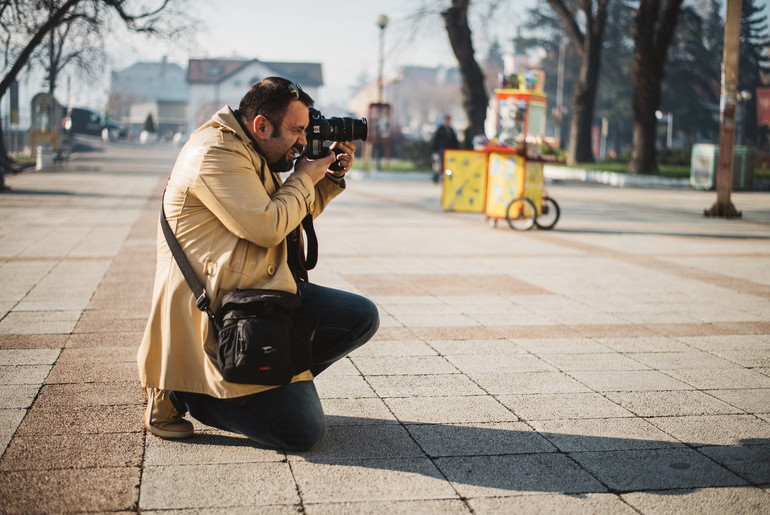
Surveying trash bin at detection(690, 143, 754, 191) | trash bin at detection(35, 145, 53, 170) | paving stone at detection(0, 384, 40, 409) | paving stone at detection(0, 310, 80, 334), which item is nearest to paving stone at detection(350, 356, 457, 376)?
paving stone at detection(0, 384, 40, 409)

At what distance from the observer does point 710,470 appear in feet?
11.4

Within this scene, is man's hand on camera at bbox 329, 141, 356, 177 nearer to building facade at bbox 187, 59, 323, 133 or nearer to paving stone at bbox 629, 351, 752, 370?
paving stone at bbox 629, 351, 752, 370

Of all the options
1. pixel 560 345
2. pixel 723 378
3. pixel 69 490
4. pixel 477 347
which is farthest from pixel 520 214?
pixel 69 490

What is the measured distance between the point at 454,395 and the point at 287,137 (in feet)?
5.44

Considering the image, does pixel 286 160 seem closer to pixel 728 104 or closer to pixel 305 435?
pixel 305 435

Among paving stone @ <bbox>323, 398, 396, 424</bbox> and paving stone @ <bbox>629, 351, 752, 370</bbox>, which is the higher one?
paving stone @ <bbox>629, 351, 752, 370</bbox>

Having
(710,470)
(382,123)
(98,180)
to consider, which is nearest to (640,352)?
(710,470)

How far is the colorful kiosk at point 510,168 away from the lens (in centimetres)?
1296

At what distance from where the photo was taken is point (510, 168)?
1306 centimetres

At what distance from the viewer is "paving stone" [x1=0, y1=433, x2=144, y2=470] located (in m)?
3.39

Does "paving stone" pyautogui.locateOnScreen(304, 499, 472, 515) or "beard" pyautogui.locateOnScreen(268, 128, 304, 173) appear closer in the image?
"paving stone" pyautogui.locateOnScreen(304, 499, 472, 515)

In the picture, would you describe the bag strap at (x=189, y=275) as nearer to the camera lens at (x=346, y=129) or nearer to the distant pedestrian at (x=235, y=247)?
the distant pedestrian at (x=235, y=247)

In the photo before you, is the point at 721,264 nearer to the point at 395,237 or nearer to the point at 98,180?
the point at 395,237

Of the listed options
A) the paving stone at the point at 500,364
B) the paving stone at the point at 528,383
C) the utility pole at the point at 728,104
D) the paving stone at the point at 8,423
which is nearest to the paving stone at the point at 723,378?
the paving stone at the point at 528,383
